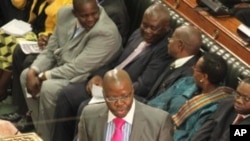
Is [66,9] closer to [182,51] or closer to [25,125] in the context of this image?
[25,125]

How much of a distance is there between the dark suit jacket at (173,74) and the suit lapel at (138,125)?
0.78m

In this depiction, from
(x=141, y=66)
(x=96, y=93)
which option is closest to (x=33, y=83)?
(x=96, y=93)

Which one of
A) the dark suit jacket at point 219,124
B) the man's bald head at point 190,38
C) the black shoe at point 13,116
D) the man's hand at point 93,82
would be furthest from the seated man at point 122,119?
the black shoe at point 13,116

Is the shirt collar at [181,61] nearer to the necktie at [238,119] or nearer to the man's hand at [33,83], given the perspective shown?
the necktie at [238,119]

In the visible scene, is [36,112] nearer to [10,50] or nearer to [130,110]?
[10,50]

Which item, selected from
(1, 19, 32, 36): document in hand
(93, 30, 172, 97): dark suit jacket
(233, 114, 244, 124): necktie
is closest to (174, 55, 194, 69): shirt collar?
(93, 30, 172, 97): dark suit jacket

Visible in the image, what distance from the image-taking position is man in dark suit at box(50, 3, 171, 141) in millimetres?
4039

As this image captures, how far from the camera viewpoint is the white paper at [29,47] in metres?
4.88

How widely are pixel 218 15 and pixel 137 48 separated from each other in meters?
0.56

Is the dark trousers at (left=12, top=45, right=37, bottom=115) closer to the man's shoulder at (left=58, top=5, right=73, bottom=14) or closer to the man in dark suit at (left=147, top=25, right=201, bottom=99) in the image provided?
the man's shoulder at (left=58, top=5, right=73, bottom=14)

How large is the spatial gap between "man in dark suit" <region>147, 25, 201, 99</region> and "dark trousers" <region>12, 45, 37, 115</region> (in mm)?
1329

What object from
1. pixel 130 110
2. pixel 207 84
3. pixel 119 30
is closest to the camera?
pixel 130 110

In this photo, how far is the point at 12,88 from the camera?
16.4ft

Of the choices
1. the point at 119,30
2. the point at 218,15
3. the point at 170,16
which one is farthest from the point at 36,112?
the point at 218,15
